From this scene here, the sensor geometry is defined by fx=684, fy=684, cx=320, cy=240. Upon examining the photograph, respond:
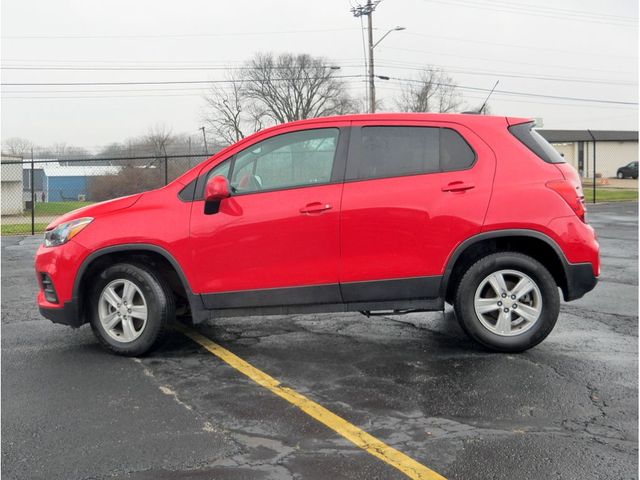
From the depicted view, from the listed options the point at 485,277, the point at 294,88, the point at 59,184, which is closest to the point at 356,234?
the point at 485,277

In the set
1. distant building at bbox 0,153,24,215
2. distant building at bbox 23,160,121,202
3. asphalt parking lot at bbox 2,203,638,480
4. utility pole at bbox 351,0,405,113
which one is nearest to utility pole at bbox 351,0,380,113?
utility pole at bbox 351,0,405,113

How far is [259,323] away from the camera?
665 centimetres

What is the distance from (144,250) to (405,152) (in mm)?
2233

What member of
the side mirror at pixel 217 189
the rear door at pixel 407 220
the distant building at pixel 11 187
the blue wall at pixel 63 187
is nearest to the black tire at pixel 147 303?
the side mirror at pixel 217 189

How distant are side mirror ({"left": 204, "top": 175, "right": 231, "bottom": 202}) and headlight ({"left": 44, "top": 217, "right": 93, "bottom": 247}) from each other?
1.05 m

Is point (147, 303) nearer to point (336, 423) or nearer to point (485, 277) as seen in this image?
point (336, 423)

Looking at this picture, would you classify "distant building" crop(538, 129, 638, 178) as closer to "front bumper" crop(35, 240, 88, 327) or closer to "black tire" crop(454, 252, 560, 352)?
"black tire" crop(454, 252, 560, 352)

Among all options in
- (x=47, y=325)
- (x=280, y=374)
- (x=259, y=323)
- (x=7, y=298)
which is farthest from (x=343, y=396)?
(x=7, y=298)

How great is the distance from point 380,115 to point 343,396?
2325 mm

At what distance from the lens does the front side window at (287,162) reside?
540cm

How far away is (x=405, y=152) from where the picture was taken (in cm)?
541

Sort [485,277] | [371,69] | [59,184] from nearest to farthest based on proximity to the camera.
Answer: [485,277]
[371,69]
[59,184]

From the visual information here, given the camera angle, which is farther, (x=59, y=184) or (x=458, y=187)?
(x=59, y=184)

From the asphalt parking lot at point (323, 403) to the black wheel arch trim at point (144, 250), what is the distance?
0.44 m
